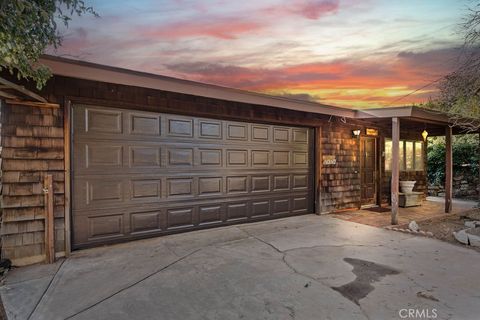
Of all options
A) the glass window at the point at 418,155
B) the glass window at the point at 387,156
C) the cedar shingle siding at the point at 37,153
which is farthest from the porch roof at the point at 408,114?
the cedar shingle siding at the point at 37,153

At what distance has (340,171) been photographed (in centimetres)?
671

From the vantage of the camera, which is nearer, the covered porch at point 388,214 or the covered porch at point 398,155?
the covered porch at point 398,155

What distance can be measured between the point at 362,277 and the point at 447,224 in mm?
4154

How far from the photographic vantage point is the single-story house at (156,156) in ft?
10.9

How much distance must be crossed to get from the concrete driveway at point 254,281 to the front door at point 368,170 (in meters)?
3.15

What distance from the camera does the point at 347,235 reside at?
183 inches

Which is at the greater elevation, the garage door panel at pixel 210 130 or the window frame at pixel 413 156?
the garage door panel at pixel 210 130

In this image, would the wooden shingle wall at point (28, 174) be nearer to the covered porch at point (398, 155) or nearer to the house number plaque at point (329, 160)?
the house number plaque at point (329, 160)

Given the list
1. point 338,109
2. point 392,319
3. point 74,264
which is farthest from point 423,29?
point 74,264

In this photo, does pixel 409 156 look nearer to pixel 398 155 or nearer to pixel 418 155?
pixel 418 155

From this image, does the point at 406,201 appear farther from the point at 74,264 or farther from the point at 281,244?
the point at 74,264

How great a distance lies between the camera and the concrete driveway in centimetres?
229

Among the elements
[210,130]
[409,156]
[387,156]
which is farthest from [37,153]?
[409,156]

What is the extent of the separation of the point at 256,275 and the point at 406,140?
7653 millimetres
